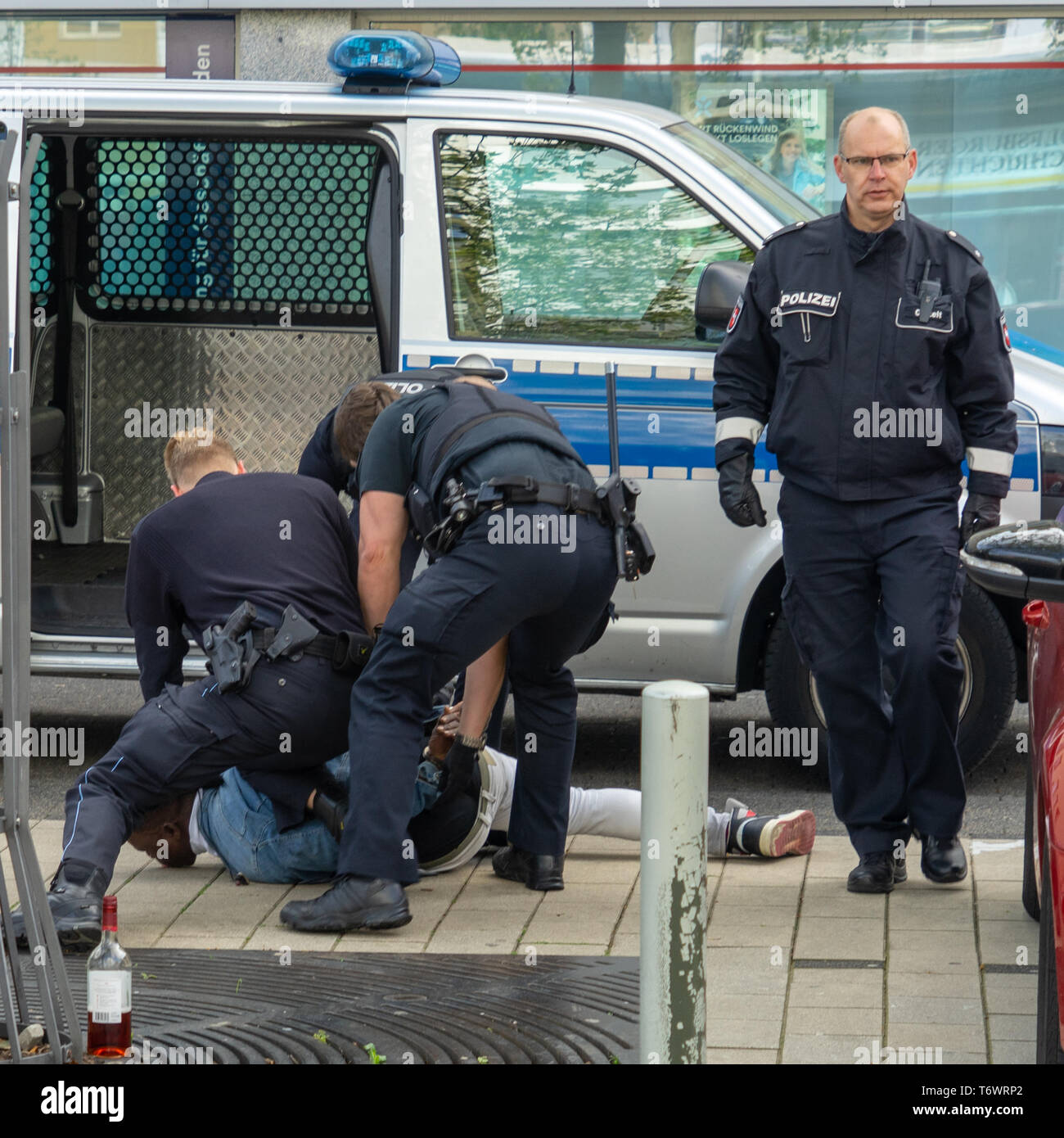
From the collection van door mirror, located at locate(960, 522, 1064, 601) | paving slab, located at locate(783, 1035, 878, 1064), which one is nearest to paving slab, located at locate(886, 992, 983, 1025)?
paving slab, located at locate(783, 1035, 878, 1064)

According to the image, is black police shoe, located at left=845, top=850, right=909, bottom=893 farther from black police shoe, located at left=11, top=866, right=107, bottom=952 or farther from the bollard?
the bollard

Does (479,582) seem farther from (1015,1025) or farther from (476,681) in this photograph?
(1015,1025)

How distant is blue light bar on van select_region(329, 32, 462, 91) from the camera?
6.07 metres

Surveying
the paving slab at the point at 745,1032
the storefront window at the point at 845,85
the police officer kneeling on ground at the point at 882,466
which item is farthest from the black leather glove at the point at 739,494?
the storefront window at the point at 845,85

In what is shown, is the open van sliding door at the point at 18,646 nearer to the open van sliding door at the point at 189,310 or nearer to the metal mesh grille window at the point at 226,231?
the open van sliding door at the point at 189,310

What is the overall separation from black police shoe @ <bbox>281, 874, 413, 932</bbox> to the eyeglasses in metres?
2.20

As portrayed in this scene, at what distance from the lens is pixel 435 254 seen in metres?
6.00

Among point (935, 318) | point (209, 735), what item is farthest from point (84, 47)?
point (935, 318)

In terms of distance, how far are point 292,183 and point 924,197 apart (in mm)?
5329

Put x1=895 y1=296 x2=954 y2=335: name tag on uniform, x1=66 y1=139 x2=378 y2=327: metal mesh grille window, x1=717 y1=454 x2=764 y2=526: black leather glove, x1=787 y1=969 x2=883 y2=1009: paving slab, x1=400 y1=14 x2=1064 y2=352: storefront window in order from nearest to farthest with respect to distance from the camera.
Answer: x1=787 y1=969 x2=883 y2=1009: paving slab, x1=895 y1=296 x2=954 y2=335: name tag on uniform, x1=717 y1=454 x2=764 y2=526: black leather glove, x1=66 y1=139 x2=378 y2=327: metal mesh grille window, x1=400 y1=14 x2=1064 y2=352: storefront window

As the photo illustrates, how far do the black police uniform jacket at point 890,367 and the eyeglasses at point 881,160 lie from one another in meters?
0.14

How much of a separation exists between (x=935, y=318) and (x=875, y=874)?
147cm

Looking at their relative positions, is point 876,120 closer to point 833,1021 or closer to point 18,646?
point 833,1021
